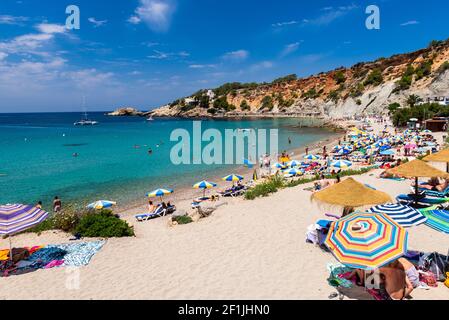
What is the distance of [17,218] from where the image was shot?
27.8ft

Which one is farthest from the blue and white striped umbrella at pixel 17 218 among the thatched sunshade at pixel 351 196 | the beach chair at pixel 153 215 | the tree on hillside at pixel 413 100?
the tree on hillside at pixel 413 100

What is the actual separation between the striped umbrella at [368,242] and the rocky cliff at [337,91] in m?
60.4

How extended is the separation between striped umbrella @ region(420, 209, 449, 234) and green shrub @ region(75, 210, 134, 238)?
28.6 feet

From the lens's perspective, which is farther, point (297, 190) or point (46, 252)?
point (297, 190)

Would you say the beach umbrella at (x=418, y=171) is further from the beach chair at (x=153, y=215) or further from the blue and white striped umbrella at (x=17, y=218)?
the blue and white striped umbrella at (x=17, y=218)

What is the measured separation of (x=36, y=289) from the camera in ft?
23.2

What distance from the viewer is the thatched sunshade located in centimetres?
732

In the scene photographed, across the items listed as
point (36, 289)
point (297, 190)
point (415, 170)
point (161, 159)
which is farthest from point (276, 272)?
point (161, 159)

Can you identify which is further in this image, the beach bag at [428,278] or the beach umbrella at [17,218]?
the beach umbrella at [17,218]

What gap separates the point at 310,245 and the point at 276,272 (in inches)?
Answer: 74.6

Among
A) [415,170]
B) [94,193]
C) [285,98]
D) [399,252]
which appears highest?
[285,98]

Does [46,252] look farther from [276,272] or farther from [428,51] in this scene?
[428,51]

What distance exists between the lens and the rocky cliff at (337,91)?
207ft
